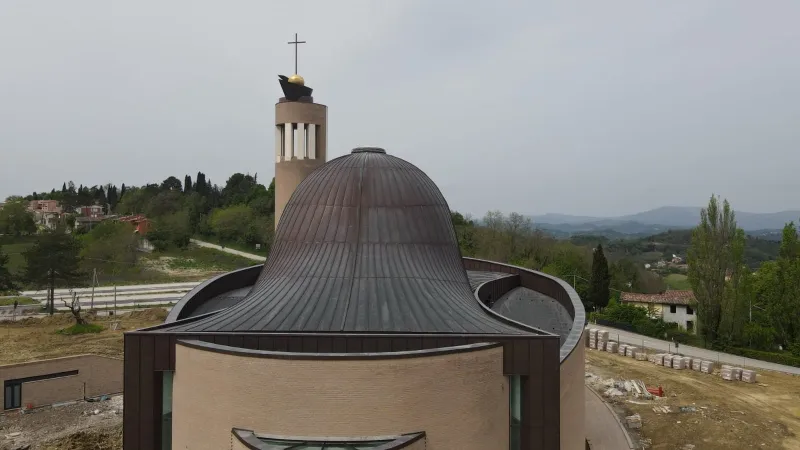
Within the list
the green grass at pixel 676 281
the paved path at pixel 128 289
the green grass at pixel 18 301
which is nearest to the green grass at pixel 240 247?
the paved path at pixel 128 289

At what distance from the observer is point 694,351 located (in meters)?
41.0

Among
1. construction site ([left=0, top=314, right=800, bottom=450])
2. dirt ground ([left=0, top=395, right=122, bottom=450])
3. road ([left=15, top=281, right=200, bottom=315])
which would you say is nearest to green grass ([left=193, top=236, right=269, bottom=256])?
road ([left=15, top=281, right=200, bottom=315])

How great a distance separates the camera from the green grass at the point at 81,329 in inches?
1499

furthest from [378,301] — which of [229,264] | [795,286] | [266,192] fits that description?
[266,192]

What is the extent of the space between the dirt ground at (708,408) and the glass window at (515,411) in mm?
14285

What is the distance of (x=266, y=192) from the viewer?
94.2 meters

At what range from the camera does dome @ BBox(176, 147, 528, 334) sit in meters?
13.7

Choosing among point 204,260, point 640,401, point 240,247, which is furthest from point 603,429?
point 240,247

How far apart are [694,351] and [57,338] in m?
46.7

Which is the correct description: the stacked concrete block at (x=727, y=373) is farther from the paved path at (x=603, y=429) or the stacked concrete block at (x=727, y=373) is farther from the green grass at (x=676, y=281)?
the green grass at (x=676, y=281)

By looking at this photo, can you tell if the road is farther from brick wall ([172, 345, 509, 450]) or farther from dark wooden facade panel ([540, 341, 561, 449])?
dark wooden facade panel ([540, 341, 561, 449])

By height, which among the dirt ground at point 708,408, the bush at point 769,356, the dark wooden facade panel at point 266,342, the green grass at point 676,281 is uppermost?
the dark wooden facade panel at point 266,342

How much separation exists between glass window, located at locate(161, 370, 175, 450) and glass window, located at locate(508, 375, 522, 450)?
784 cm

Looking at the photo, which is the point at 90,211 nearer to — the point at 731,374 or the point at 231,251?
the point at 231,251
